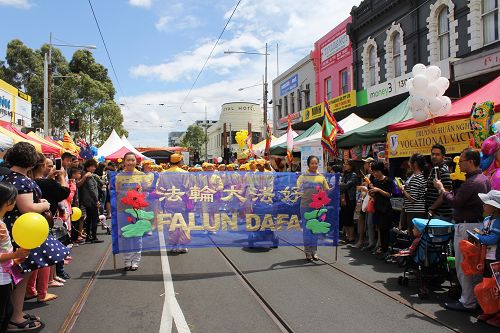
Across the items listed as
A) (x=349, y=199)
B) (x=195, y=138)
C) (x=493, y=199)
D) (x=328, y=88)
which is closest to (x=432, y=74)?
(x=349, y=199)

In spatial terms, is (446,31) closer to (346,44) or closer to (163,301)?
(346,44)

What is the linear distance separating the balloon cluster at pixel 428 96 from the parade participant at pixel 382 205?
1790 mm

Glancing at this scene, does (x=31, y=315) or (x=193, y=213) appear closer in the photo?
(x=31, y=315)

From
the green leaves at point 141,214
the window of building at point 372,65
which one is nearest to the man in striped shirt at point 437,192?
the green leaves at point 141,214

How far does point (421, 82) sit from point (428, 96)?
1.34ft

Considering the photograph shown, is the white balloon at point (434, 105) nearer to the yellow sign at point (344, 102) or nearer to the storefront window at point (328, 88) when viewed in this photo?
the yellow sign at point (344, 102)

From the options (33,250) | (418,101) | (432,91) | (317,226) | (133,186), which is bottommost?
Result: (317,226)

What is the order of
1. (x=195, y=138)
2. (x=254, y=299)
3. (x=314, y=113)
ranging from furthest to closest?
(x=195, y=138), (x=314, y=113), (x=254, y=299)

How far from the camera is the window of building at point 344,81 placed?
24.6 metres

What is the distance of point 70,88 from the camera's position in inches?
1299

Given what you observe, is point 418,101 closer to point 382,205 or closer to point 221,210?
point 382,205

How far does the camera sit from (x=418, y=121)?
9234 millimetres

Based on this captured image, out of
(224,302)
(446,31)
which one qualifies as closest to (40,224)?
(224,302)

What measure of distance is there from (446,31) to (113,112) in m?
27.2
